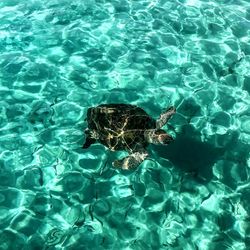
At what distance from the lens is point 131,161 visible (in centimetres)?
686

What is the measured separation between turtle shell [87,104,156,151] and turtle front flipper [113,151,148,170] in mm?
138

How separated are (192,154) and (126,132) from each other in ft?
4.28

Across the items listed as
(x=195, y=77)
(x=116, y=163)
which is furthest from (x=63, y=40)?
(x=116, y=163)

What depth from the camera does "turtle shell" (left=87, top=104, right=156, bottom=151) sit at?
22.7 feet

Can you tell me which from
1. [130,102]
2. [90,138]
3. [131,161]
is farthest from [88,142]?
[130,102]

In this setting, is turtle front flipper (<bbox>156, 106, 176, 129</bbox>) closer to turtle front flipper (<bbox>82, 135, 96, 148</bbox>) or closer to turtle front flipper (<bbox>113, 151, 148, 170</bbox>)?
turtle front flipper (<bbox>113, 151, 148, 170</bbox>)

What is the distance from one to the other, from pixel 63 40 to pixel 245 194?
18.8ft

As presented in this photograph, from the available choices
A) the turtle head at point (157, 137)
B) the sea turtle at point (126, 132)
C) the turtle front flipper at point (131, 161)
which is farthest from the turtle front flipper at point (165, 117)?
the turtle front flipper at point (131, 161)

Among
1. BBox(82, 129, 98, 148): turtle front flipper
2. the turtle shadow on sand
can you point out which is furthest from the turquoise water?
BBox(82, 129, 98, 148): turtle front flipper

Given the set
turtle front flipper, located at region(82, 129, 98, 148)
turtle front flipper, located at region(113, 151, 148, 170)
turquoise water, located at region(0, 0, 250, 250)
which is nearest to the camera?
turquoise water, located at region(0, 0, 250, 250)

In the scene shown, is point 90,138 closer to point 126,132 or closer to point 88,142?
point 88,142

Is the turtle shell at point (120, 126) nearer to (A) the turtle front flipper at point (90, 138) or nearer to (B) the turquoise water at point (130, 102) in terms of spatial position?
(A) the turtle front flipper at point (90, 138)

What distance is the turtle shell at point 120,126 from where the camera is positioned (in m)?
6.91

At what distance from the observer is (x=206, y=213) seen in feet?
21.0
